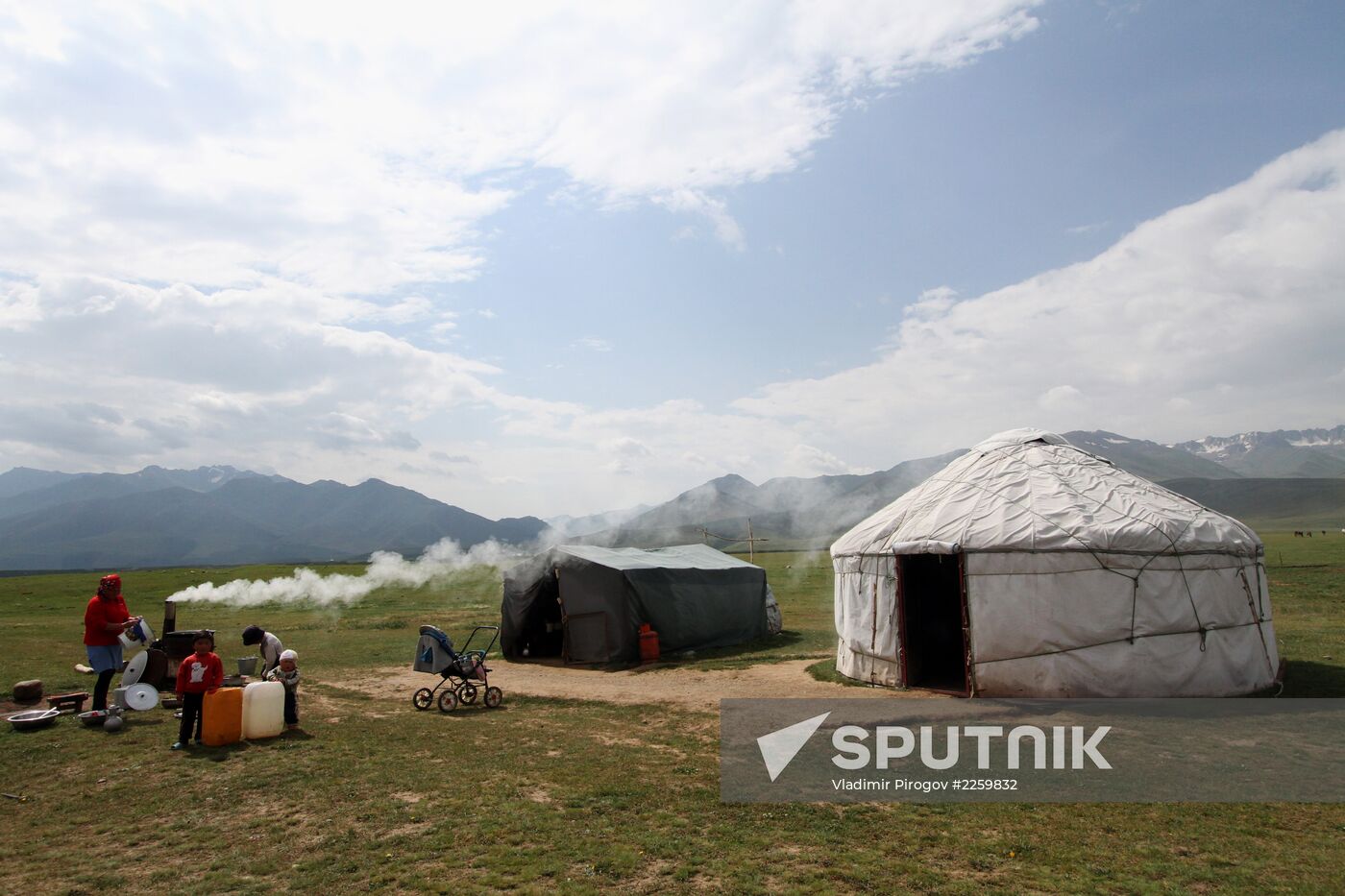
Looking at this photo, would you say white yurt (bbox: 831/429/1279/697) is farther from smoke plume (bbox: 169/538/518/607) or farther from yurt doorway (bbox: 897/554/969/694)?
smoke plume (bbox: 169/538/518/607)

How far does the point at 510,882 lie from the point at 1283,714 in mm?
10244

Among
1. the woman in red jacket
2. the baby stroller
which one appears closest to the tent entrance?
the baby stroller

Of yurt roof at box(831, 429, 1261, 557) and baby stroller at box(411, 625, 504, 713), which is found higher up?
yurt roof at box(831, 429, 1261, 557)

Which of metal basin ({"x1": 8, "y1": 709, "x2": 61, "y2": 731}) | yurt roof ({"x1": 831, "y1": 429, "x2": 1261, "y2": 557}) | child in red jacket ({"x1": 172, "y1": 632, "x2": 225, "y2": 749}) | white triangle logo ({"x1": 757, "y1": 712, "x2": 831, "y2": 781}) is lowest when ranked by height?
white triangle logo ({"x1": 757, "y1": 712, "x2": 831, "y2": 781})

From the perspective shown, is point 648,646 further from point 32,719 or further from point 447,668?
point 32,719

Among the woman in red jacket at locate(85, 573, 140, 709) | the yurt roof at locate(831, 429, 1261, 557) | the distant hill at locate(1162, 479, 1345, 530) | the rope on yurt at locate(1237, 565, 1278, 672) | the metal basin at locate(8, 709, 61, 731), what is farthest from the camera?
the distant hill at locate(1162, 479, 1345, 530)

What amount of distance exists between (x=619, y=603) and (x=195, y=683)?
927 cm

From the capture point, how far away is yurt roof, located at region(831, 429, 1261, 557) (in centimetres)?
1098

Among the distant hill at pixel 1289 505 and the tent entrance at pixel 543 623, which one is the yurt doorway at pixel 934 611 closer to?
the tent entrance at pixel 543 623

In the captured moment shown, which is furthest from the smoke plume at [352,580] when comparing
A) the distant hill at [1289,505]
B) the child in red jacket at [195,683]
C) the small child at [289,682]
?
the distant hill at [1289,505]

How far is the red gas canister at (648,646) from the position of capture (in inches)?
653

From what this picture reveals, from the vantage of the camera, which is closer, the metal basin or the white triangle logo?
the white triangle logo

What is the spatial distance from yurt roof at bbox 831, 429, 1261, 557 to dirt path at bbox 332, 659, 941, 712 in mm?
2524

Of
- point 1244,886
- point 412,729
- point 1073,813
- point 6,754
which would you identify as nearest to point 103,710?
point 6,754
